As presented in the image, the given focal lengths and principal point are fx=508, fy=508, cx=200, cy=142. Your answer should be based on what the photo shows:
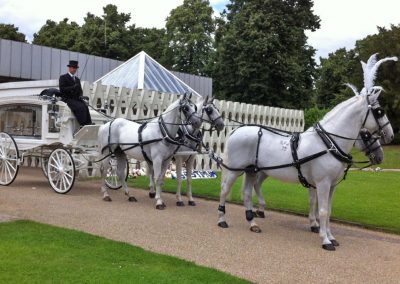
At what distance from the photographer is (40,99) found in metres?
12.2

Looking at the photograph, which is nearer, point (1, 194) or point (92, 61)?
point (1, 194)

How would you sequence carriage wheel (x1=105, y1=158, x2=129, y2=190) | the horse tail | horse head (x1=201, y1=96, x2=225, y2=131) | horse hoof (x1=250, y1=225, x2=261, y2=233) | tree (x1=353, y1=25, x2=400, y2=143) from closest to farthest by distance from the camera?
1. horse hoof (x1=250, y1=225, x2=261, y2=233)
2. horse head (x1=201, y1=96, x2=225, y2=131)
3. the horse tail
4. carriage wheel (x1=105, y1=158, x2=129, y2=190)
5. tree (x1=353, y1=25, x2=400, y2=143)

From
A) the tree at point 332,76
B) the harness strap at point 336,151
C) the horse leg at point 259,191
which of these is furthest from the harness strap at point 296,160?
the tree at point 332,76

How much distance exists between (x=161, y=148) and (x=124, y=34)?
37798mm

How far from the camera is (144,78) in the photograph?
19672 mm

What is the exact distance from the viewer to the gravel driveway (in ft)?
21.1

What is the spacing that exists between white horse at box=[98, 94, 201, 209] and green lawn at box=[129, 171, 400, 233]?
225 cm

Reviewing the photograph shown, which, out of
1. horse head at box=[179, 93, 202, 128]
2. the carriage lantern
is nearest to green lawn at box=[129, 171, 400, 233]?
horse head at box=[179, 93, 202, 128]

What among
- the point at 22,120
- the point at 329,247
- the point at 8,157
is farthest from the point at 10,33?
the point at 329,247

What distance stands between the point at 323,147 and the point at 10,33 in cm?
4523

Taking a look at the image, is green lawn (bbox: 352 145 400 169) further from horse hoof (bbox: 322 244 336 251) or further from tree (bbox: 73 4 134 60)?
tree (bbox: 73 4 134 60)

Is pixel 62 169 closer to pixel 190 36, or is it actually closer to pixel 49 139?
pixel 49 139

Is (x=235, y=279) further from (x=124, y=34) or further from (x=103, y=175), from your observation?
(x=124, y=34)

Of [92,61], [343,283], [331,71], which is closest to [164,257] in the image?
[343,283]
